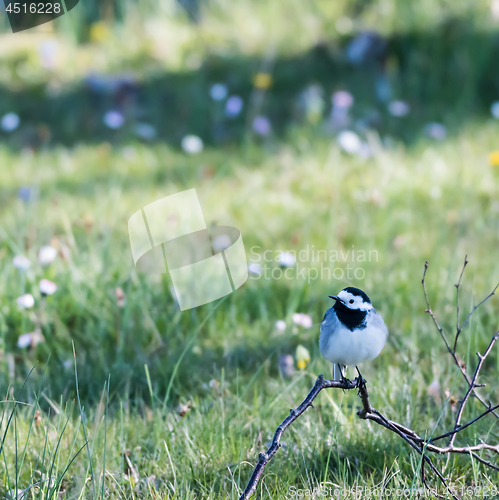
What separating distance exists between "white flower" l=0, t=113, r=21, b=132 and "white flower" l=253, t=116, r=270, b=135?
1.82 metres

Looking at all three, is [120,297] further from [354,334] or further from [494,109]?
[494,109]

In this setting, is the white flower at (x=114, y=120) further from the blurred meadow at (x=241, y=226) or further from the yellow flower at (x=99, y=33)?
the yellow flower at (x=99, y=33)

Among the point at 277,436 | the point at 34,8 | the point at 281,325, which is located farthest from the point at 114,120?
the point at 277,436

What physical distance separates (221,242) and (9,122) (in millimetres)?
2482

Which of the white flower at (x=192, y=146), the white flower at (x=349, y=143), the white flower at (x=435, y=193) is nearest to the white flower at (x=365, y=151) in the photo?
the white flower at (x=349, y=143)

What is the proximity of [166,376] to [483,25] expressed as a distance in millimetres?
4126

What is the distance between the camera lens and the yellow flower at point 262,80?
457 cm

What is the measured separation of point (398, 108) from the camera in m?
4.31

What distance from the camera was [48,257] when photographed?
8.08 feet

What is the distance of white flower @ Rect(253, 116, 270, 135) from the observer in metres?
4.35

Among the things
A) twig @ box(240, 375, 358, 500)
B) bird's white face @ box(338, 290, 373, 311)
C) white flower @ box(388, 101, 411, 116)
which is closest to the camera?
twig @ box(240, 375, 358, 500)

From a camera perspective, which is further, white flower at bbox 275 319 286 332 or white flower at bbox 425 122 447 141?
white flower at bbox 425 122 447 141

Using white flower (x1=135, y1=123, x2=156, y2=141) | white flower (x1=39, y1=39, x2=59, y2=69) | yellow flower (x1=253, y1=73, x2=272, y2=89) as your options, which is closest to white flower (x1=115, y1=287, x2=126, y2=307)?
white flower (x1=135, y1=123, x2=156, y2=141)

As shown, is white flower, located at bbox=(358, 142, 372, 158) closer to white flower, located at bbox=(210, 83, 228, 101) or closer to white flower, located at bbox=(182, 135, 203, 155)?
white flower, located at bbox=(182, 135, 203, 155)
